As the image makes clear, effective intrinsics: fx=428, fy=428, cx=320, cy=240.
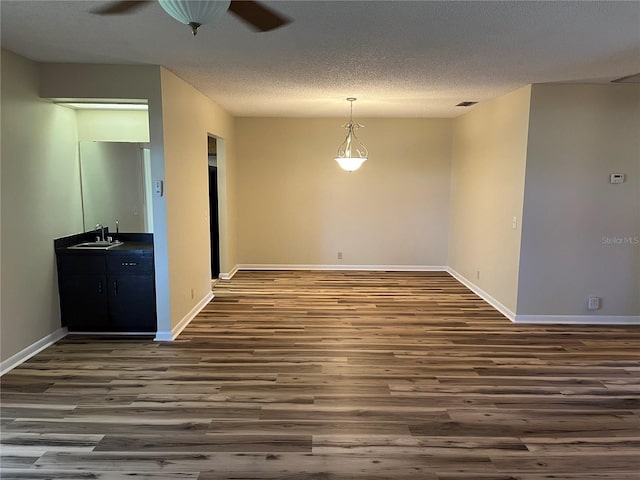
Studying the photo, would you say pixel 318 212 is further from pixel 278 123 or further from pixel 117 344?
pixel 117 344

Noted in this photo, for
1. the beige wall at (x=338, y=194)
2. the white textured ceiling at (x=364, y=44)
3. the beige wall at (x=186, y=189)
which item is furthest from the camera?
the beige wall at (x=338, y=194)

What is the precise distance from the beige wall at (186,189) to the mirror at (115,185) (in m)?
0.39

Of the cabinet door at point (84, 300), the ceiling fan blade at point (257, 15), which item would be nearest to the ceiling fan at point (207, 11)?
the ceiling fan blade at point (257, 15)

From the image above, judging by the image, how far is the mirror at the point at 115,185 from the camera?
4484 mm

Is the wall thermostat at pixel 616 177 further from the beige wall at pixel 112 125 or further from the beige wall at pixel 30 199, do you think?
the beige wall at pixel 30 199

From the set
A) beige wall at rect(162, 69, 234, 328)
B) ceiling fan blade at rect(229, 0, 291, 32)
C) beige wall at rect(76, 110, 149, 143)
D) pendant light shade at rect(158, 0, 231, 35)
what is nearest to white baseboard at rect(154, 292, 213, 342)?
beige wall at rect(162, 69, 234, 328)

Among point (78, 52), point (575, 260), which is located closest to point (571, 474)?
point (575, 260)

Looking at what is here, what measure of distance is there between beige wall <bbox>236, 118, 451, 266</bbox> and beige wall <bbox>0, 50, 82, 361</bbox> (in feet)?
10.8

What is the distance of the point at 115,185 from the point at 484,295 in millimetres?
4703

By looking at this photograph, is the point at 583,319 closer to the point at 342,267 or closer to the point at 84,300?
the point at 342,267

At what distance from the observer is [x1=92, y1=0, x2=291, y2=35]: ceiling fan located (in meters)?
1.89

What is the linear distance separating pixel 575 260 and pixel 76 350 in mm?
5041

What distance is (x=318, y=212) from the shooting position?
24.0 feet

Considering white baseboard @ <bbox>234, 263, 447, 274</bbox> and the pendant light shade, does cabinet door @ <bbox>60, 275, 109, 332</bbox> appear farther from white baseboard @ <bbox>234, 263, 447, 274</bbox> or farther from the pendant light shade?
white baseboard @ <bbox>234, 263, 447, 274</bbox>
